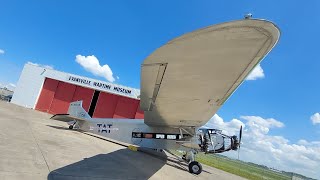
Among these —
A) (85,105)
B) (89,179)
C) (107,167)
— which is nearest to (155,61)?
(89,179)

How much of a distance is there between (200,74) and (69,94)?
93.8 feet

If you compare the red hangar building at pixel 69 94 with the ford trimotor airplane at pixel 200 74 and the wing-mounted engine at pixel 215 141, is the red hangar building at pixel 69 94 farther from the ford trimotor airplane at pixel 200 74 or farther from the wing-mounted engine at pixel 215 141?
the ford trimotor airplane at pixel 200 74

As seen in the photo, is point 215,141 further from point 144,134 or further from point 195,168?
point 144,134

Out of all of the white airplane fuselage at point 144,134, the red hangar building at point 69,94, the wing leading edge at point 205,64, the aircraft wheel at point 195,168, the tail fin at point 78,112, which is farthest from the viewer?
the red hangar building at point 69,94

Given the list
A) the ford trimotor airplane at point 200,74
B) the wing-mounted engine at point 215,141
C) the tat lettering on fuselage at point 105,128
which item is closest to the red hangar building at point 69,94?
the tat lettering on fuselage at point 105,128

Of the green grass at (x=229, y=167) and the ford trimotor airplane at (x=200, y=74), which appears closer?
the ford trimotor airplane at (x=200, y=74)

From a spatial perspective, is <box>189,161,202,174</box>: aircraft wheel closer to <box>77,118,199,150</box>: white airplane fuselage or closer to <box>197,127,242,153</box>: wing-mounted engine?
<box>197,127,242,153</box>: wing-mounted engine

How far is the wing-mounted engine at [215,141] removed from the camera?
37.8 ft

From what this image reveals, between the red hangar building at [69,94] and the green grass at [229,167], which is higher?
the red hangar building at [69,94]

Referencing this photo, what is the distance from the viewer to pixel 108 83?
3234 centimetres

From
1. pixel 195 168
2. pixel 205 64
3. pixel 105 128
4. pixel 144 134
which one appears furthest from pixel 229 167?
pixel 205 64

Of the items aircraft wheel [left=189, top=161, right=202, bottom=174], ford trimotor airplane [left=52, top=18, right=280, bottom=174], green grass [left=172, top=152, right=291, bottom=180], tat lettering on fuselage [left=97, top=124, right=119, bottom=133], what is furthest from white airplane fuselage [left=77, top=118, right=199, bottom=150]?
green grass [left=172, top=152, right=291, bottom=180]

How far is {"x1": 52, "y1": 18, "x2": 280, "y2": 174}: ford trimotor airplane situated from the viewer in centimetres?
456

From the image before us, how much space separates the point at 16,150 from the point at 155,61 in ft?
15.0
